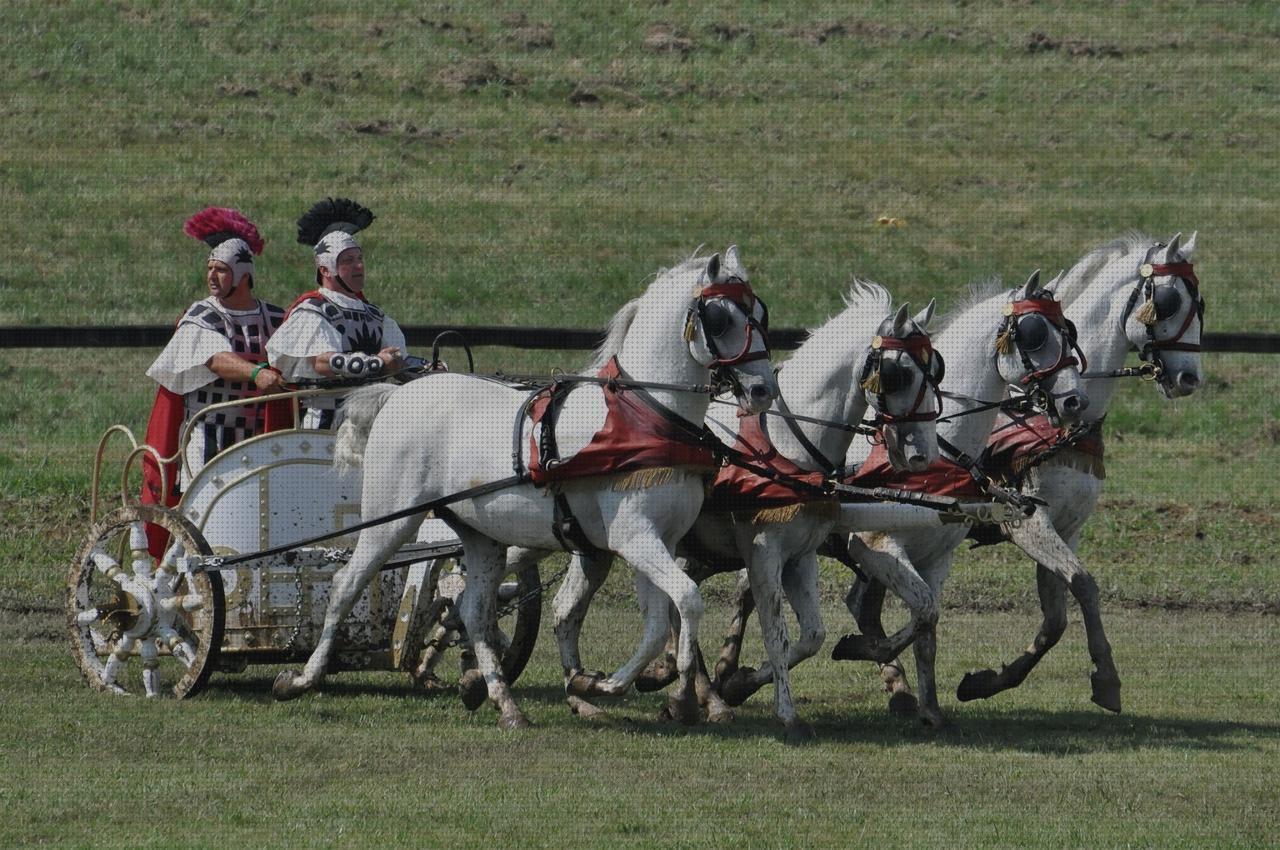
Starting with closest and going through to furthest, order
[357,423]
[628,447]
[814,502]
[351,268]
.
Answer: [628,447] < [814,502] < [357,423] < [351,268]

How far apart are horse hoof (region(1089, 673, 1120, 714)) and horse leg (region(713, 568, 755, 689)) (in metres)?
1.55

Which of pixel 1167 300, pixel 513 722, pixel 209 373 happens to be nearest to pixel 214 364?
pixel 209 373

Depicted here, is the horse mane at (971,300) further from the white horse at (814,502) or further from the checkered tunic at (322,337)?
the checkered tunic at (322,337)

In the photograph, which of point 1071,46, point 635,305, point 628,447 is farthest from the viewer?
point 1071,46

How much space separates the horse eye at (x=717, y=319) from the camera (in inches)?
317

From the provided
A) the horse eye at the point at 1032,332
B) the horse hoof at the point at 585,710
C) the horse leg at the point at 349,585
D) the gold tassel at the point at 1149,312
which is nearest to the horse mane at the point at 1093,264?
the gold tassel at the point at 1149,312

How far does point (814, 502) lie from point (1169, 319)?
221 centimetres

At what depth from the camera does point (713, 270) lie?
26.6 feet

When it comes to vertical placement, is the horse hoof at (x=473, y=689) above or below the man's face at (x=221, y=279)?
below

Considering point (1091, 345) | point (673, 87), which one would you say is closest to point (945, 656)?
point (1091, 345)

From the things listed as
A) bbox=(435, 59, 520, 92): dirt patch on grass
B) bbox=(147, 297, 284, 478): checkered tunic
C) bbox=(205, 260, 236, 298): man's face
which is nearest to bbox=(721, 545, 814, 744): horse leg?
bbox=(147, 297, 284, 478): checkered tunic

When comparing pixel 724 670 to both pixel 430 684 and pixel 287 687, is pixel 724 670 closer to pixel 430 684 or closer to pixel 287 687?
pixel 430 684

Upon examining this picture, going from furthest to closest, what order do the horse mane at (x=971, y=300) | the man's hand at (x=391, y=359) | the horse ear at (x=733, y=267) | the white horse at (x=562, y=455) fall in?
the horse mane at (x=971, y=300)
the man's hand at (x=391, y=359)
the horse ear at (x=733, y=267)
the white horse at (x=562, y=455)

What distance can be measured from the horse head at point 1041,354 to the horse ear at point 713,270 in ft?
5.32
